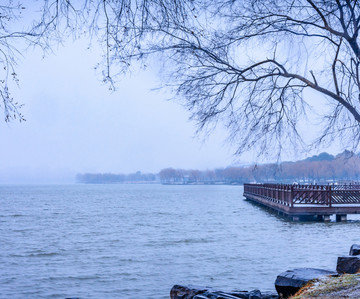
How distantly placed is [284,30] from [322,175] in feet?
592

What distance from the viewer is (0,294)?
15.2 m

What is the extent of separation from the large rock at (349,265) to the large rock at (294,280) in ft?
1.35

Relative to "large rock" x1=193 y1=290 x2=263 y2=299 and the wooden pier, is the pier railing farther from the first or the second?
"large rock" x1=193 y1=290 x2=263 y2=299

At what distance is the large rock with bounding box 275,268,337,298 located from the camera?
9.43 meters

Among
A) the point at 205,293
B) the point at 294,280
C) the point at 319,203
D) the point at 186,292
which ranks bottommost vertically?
the point at 186,292

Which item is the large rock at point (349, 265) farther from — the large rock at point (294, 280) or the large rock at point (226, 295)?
the large rock at point (226, 295)

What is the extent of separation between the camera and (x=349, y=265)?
1021 cm

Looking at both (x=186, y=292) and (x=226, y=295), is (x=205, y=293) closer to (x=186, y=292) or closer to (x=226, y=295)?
(x=226, y=295)

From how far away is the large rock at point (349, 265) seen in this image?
10.1 m

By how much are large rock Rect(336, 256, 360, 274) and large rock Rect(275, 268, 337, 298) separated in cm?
41

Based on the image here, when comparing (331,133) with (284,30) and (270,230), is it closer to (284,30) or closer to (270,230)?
(284,30)

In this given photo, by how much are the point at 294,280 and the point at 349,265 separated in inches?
52.9

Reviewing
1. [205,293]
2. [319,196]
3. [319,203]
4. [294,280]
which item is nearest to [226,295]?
[205,293]

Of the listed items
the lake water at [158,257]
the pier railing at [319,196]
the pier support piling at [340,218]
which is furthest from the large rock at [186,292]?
the pier support piling at [340,218]
